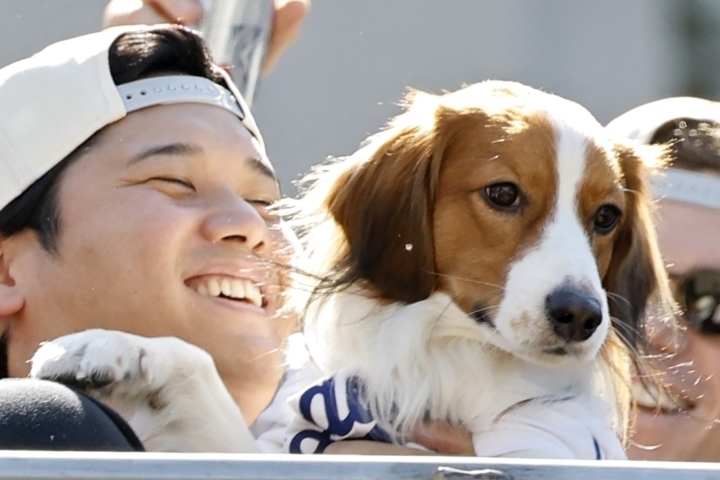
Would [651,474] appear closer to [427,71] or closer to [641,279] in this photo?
[641,279]

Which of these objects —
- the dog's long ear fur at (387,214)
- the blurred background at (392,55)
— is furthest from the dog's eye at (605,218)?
the blurred background at (392,55)

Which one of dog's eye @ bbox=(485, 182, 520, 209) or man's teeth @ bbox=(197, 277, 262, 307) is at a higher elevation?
dog's eye @ bbox=(485, 182, 520, 209)

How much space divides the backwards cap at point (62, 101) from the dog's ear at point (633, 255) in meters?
0.85

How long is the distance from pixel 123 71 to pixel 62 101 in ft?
0.45

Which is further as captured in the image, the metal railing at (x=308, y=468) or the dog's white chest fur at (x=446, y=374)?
the dog's white chest fur at (x=446, y=374)

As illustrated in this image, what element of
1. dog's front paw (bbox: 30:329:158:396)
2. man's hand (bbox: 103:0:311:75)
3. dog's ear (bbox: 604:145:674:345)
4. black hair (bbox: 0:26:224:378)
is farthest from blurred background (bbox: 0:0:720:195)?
dog's front paw (bbox: 30:329:158:396)

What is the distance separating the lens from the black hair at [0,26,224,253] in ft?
8.43

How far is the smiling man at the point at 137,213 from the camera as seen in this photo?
8.08 ft

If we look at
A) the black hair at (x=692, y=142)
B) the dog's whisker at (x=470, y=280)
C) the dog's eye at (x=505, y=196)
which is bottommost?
the black hair at (x=692, y=142)

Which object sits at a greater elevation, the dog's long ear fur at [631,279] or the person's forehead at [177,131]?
the person's forehead at [177,131]

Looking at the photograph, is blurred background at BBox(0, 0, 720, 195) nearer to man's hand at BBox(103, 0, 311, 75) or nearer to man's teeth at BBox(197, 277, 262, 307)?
man's hand at BBox(103, 0, 311, 75)

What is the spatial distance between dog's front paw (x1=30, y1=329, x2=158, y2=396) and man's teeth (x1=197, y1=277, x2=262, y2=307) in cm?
40

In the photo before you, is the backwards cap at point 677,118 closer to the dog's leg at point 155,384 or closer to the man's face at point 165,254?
the man's face at point 165,254

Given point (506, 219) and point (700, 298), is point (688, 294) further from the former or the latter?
point (506, 219)
